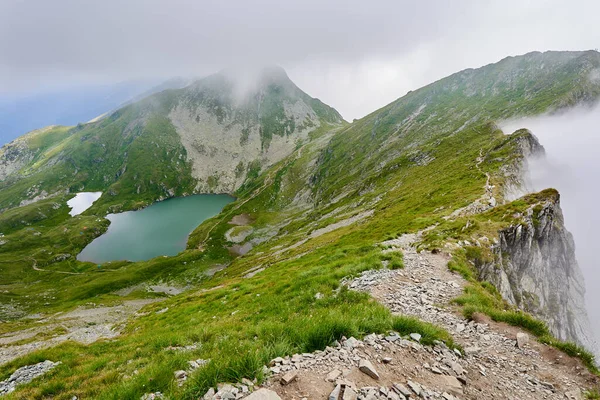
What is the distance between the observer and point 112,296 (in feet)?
317

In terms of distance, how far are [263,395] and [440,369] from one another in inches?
206

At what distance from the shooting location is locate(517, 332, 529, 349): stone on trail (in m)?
9.43

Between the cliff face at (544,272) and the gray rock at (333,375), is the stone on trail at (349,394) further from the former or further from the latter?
the cliff face at (544,272)

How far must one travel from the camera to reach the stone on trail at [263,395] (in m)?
5.26

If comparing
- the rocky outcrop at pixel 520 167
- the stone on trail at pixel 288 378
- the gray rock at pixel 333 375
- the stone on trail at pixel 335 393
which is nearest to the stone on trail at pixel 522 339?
the gray rock at pixel 333 375

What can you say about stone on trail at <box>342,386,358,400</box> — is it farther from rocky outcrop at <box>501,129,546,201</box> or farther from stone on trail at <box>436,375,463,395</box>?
rocky outcrop at <box>501,129,546,201</box>

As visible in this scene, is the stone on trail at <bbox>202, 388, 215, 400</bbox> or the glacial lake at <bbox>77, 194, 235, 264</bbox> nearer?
the stone on trail at <bbox>202, 388, 215, 400</bbox>

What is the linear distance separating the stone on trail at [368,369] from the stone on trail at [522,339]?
6571 mm

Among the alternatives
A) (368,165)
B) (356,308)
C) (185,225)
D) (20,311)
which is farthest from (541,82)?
(20,311)

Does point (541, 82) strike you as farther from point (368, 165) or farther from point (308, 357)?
point (308, 357)

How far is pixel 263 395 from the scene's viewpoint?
533 cm

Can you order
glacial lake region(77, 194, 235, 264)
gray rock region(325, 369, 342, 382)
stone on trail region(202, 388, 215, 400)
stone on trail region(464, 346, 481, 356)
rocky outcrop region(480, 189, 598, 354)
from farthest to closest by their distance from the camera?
glacial lake region(77, 194, 235, 264) → rocky outcrop region(480, 189, 598, 354) → stone on trail region(464, 346, 481, 356) → gray rock region(325, 369, 342, 382) → stone on trail region(202, 388, 215, 400)

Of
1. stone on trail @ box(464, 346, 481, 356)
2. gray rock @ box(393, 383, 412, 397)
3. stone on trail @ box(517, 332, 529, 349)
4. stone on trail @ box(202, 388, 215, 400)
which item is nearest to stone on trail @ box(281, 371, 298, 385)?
stone on trail @ box(202, 388, 215, 400)

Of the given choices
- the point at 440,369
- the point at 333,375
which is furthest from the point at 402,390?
the point at 440,369
